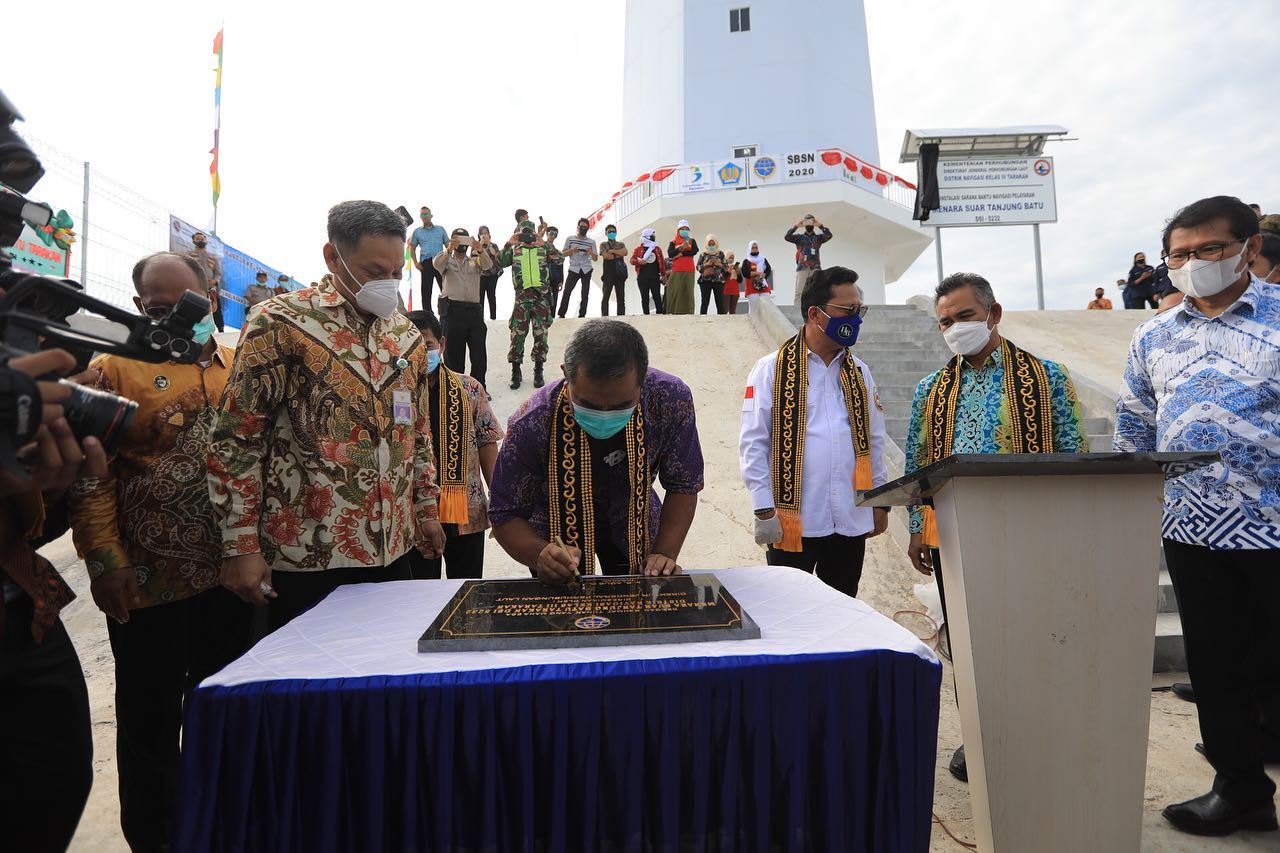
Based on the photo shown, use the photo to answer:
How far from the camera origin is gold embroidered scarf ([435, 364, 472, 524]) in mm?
3617

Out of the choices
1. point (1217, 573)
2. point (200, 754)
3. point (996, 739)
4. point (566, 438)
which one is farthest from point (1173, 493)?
point (200, 754)

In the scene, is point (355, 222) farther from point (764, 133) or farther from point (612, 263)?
point (764, 133)

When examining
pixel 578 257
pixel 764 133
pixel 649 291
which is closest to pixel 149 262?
pixel 578 257

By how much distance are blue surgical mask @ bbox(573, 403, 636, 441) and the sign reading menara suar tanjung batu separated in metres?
15.6

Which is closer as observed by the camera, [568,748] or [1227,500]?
[568,748]

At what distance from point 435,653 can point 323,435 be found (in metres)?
0.91

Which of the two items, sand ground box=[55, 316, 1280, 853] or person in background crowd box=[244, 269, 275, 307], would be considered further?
person in background crowd box=[244, 269, 275, 307]

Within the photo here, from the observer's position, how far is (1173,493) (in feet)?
7.86

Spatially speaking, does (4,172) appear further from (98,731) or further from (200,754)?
(98,731)

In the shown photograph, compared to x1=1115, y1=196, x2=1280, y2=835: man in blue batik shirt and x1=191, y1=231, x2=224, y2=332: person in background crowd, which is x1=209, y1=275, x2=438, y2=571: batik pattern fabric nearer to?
x1=1115, y1=196, x2=1280, y2=835: man in blue batik shirt

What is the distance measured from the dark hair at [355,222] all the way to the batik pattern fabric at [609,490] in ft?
2.42

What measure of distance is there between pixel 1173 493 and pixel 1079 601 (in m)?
0.88

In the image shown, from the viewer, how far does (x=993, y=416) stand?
111 inches

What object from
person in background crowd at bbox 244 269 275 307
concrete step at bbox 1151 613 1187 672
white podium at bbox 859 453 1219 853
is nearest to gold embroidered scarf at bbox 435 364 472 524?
white podium at bbox 859 453 1219 853
